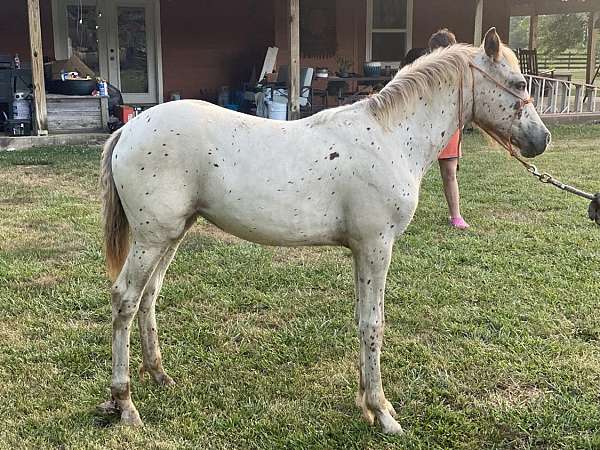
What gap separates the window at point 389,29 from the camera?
13570 millimetres

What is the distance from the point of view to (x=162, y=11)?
1222 centimetres

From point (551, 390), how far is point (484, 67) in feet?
5.16

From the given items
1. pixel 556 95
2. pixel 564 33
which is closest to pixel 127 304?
pixel 556 95

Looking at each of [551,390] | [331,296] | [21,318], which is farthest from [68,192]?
[551,390]

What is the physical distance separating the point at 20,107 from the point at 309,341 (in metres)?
8.23

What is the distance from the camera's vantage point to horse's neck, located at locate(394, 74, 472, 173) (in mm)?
2615

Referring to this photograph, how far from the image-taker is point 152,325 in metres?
2.96

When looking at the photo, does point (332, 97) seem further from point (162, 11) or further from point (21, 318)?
point (21, 318)

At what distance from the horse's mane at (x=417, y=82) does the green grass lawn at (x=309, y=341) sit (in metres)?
1.35

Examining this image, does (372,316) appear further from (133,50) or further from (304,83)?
(133,50)

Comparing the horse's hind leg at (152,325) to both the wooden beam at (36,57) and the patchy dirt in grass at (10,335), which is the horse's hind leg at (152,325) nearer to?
the patchy dirt in grass at (10,335)

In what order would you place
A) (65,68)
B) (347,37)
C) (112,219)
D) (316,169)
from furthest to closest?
1. (347,37)
2. (65,68)
3. (112,219)
4. (316,169)

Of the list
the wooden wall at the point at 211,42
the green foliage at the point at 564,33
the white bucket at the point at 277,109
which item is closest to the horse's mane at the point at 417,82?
the white bucket at the point at 277,109

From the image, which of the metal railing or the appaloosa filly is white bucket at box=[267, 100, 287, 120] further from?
the appaloosa filly
